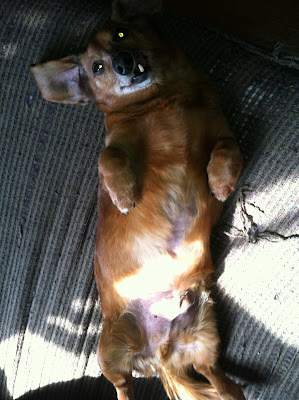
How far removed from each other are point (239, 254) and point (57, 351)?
122cm

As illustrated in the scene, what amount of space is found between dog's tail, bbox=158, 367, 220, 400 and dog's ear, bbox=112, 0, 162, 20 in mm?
1831

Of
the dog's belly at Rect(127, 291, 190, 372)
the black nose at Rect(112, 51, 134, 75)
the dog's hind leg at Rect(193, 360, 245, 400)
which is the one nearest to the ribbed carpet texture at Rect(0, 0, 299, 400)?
Answer: the dog's hind leg at Rect(193, 360, 245, 400)

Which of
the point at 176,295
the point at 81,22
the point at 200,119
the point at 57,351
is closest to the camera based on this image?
the point at 200,119

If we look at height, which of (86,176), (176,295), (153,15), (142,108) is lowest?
(176,295)

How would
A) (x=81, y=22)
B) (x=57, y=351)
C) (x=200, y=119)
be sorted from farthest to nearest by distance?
1. (x=57, y=351)
2. (x=81, y=22)
3. (x=200, y=119)

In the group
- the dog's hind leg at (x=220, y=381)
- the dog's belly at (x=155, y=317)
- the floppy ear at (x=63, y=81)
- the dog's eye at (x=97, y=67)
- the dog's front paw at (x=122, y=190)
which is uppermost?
the dog's eye at (x=97, y=67)

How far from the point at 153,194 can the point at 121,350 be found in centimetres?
82

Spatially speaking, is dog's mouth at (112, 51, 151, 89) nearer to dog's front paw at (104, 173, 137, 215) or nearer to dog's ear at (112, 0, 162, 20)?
dog's ear at (112, 0, 162, 20)

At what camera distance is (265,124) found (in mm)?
1978

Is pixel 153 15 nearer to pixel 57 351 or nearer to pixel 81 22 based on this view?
pixel 81 22

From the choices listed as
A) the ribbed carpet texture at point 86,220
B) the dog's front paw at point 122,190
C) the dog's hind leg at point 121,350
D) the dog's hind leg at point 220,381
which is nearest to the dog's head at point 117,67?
the ribbed carpet texture at point 86,220

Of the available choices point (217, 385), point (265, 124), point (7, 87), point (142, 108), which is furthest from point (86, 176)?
point (217, 385)

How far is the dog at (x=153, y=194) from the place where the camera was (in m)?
1.91

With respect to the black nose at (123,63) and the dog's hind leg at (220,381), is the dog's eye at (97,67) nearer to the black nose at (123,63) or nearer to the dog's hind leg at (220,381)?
the black nose at (123,63)
